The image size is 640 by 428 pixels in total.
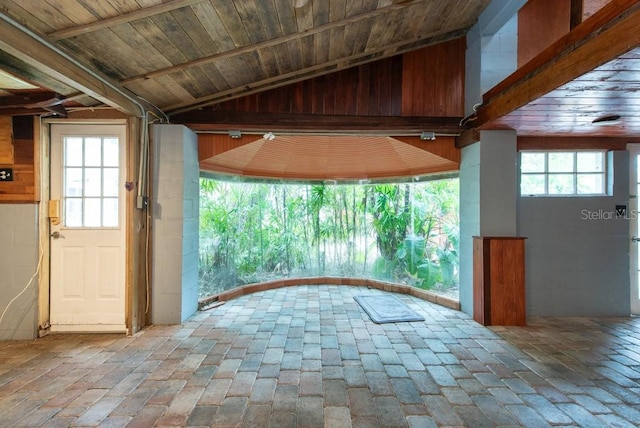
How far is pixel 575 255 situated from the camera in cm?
375

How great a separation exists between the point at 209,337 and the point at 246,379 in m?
0.95

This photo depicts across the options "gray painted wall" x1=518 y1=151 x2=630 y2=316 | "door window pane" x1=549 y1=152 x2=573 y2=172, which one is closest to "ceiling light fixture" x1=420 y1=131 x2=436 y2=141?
"gray painted wall" x1=518 y1=151 x2=630 y2=316

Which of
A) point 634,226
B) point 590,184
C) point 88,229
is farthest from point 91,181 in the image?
point 634,226

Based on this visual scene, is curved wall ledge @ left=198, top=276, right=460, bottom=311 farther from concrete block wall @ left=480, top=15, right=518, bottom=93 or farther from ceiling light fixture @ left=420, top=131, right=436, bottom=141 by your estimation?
concrete block wall @ left=480, top=15, right=518, bottom=93

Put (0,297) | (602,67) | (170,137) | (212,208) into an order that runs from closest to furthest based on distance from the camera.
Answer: (602,67), (0,297), (170,137), (212,208)

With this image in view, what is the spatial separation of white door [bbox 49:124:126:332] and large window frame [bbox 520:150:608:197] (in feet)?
15.4

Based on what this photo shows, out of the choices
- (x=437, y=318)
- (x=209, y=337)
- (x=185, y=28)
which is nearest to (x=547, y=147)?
(x=437, y=318)

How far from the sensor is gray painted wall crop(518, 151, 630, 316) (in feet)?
12.3

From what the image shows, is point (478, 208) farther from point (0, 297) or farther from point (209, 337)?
point (0, 297)

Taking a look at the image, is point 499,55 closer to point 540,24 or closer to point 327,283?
point 540,24

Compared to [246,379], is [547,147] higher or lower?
higher

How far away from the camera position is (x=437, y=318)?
3.64 m

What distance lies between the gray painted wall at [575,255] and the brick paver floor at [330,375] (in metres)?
0.30

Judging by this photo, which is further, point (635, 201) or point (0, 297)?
point (635, 201)
